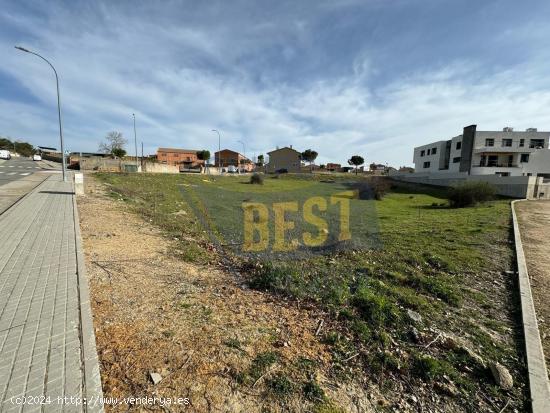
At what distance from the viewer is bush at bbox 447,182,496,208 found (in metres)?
23.0

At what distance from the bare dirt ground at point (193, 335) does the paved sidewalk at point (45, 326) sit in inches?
8.7

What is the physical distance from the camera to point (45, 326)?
131 inches

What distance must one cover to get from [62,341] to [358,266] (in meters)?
5.97

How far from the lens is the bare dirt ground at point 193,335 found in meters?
2.66

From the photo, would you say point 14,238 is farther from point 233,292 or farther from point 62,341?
point 233,292

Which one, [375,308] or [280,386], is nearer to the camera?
[280,386]

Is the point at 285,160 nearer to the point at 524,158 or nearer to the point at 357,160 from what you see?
the point at 357,160

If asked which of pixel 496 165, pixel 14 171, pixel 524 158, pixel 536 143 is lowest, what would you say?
pixel 14 171

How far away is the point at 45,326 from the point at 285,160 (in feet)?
266

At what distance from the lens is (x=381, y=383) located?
3.04m

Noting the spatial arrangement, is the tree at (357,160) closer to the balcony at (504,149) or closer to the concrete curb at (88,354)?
the balcony at (504,149)

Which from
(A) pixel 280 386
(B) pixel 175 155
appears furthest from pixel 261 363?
(B) pixel 175 155

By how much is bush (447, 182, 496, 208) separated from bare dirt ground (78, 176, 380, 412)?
24.8 meters

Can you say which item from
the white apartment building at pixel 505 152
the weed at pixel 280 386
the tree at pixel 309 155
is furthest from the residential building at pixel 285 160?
the weed at pixel 280 386
